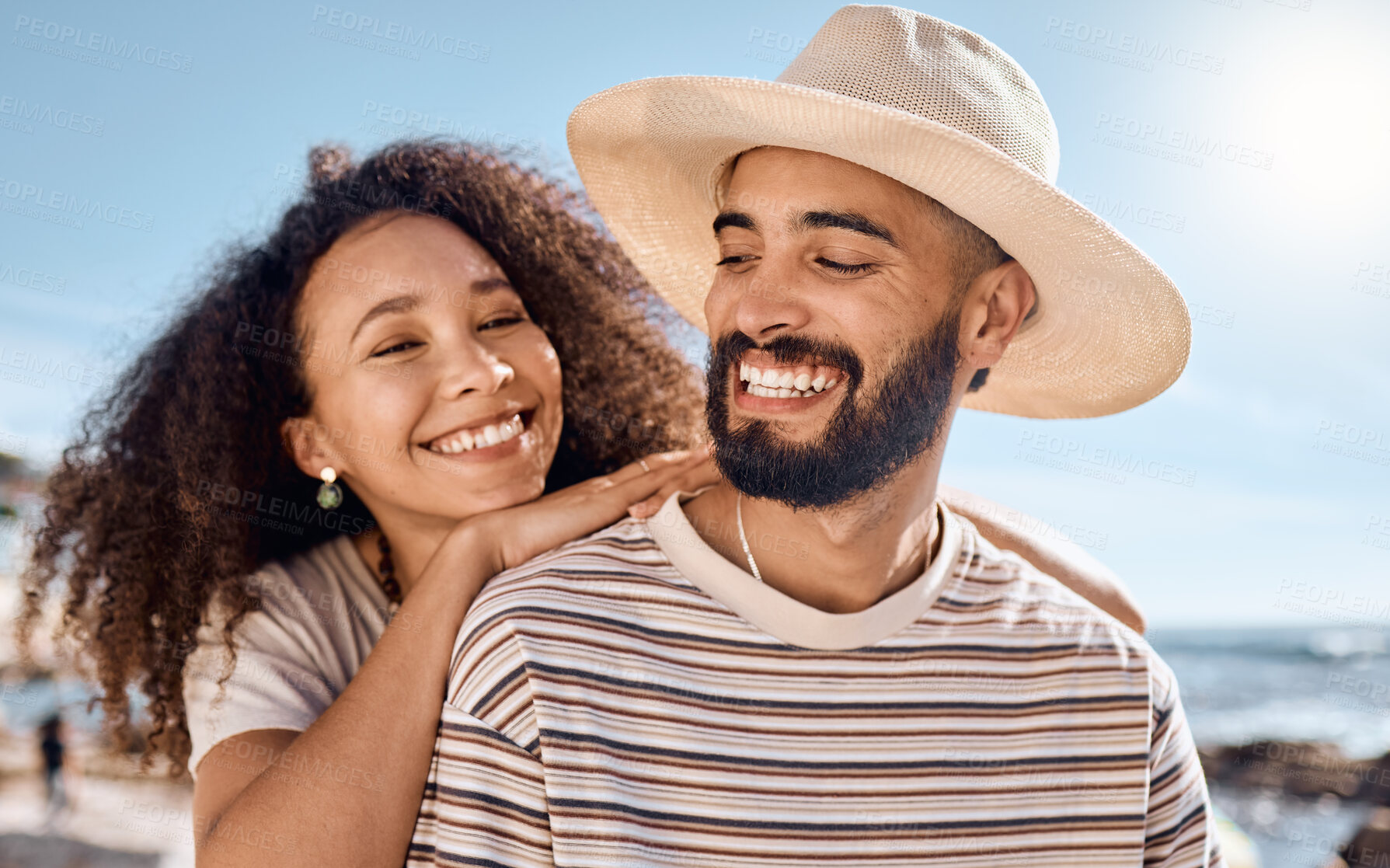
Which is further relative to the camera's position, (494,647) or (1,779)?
(1,779)

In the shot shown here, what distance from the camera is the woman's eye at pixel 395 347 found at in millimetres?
2836

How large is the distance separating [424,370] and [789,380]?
1132mm

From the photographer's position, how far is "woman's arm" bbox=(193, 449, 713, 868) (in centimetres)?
218

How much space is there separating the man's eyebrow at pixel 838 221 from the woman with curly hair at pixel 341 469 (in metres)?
0.78

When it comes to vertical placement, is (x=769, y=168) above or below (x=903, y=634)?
above

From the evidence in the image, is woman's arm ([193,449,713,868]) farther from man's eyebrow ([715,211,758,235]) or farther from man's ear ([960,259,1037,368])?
man's ear ([960,259,1037,368])

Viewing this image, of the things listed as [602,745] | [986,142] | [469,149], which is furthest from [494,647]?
[469,149]

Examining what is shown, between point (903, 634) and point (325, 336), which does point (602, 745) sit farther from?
point (325, 336)

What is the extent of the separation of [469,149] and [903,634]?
2.21 meters

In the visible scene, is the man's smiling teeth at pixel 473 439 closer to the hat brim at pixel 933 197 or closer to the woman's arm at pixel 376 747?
the woman's arm at pixel 376 747

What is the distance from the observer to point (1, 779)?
1170 centimetres

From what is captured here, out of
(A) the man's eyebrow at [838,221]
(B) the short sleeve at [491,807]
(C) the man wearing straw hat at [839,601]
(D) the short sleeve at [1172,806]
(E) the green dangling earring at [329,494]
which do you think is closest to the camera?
(B) the short sleeve at [491,807]

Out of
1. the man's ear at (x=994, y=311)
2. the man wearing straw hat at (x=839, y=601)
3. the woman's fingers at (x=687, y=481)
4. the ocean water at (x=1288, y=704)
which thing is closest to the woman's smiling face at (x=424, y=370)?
the woman's fingers at (x=687, y=481)

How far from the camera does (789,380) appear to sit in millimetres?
2260
